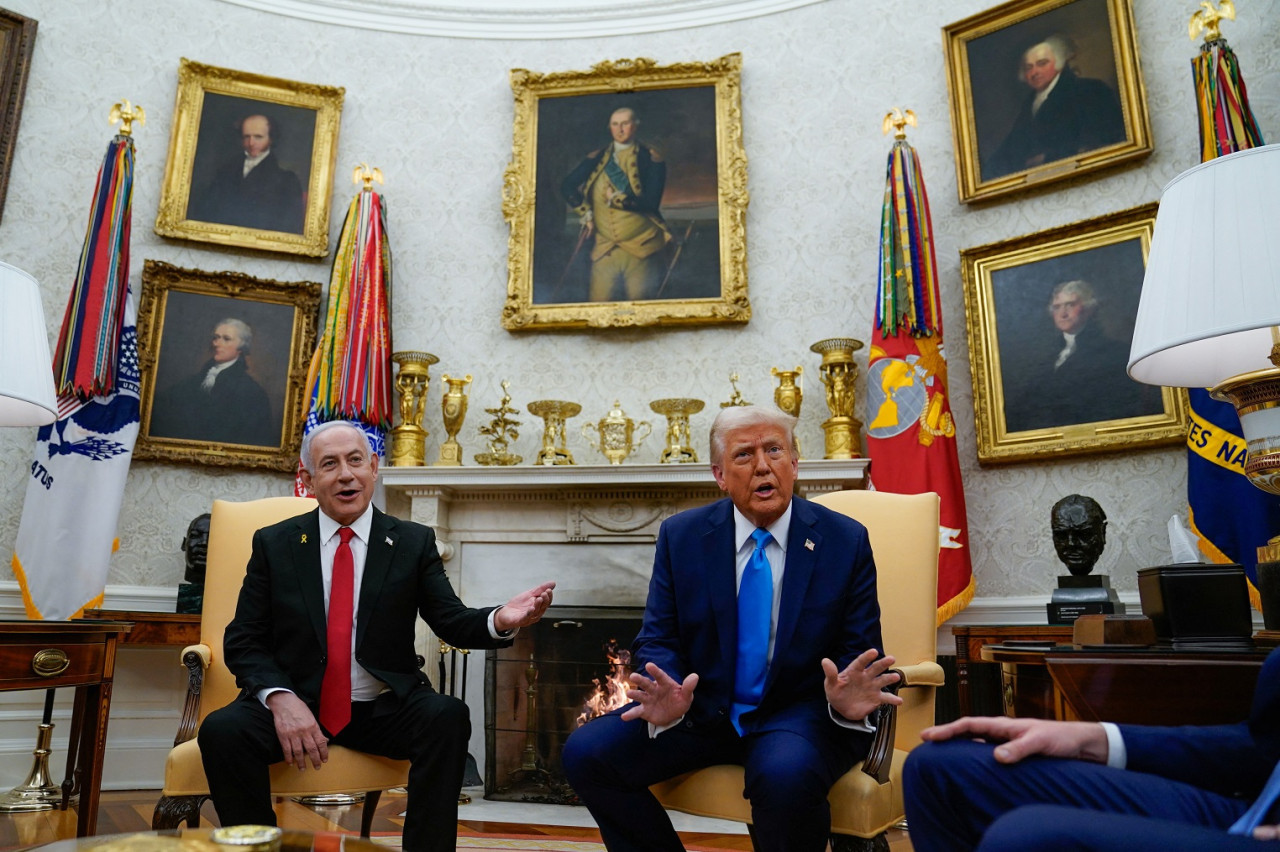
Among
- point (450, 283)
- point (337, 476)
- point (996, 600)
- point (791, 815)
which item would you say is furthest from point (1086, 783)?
point (450, 283)

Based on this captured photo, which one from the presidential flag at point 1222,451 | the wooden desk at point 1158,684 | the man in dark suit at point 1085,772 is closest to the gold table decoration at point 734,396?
the presidential flag at point 1222,451

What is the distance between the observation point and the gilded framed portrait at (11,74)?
16.5 feet

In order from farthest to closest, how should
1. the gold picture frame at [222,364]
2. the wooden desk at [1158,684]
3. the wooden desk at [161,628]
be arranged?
the gold picture frame at [222,364], the wooden desk at [161,628], the wooden desk at [1158,684]

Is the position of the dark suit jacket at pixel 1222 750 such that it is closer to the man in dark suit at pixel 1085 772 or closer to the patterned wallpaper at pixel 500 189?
the man in dark suit at pixel 1085 772

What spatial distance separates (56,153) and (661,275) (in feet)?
11.8

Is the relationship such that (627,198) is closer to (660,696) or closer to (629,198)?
(629,198)

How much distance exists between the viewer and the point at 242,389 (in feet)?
17.1

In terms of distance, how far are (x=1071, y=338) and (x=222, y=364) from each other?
4682mm

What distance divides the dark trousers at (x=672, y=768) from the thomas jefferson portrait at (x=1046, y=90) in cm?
381

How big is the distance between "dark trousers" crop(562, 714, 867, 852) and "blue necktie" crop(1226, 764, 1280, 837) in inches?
37.3

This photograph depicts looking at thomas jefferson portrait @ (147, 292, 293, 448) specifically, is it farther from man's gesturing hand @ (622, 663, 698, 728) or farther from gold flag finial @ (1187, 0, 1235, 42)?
gold flag finial @ (1187, 0, 1235, 42)

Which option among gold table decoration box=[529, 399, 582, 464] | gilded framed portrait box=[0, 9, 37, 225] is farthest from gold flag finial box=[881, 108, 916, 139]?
gilded framed portrait box=[0, 9, 37, 225]

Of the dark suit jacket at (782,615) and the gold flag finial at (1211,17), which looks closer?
the dark suit jacket at (782,615)

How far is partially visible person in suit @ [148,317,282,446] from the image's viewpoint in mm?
5074
